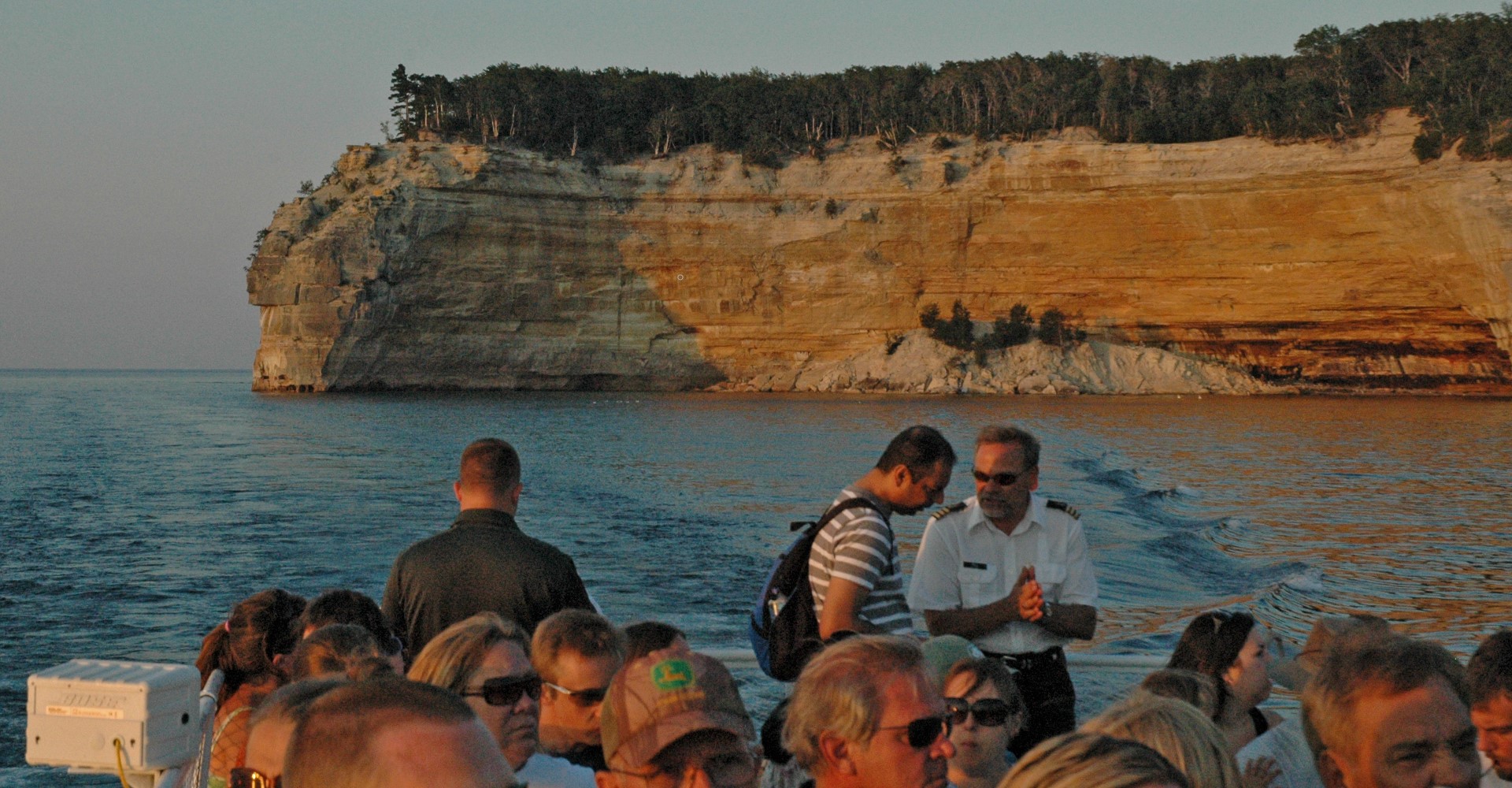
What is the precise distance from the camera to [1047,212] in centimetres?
6456

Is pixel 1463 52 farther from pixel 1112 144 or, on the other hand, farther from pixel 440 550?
Result: pixel 440 550

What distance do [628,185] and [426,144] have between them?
36.7ft

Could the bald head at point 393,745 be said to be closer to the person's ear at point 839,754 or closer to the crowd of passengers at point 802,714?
the crowd of passengers at point 802,714

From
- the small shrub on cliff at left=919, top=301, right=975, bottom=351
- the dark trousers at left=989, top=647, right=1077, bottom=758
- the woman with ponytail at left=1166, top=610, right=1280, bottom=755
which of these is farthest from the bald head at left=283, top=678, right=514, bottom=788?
the small shrub on cliff at left=919, top=301, right=975, bottom=351

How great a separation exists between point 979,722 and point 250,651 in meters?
2.53

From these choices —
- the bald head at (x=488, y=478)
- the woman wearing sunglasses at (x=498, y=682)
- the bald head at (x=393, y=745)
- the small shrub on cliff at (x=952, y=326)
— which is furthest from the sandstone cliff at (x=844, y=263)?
the bald head at (x=393, y=745)

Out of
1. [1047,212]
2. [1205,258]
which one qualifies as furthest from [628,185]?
[1205,258]

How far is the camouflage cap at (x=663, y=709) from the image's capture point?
112 inches

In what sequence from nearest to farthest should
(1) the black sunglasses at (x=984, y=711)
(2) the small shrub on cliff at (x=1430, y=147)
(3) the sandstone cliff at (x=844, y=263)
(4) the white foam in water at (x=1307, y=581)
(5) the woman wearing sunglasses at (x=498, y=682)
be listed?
(5) the woman wearing sunglasses at (x=498, y=682)
(1) the black sunglasses at (x=984, y=711)
(4) the white foam in water at (x=1307, y=581)
(2) the small shrub on cliff at (x=1430, y=147)
(3) the sandstone cliff at (x=844, y=263)

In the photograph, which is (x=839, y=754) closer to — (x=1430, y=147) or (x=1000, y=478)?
(x=1000, y=478)

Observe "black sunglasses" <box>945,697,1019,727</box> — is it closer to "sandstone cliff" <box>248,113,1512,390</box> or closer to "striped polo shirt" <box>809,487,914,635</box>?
"striped polo shirt" <box>809,487,914,635</box>

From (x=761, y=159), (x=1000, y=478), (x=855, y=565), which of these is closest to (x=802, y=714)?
(x=855, y=565)

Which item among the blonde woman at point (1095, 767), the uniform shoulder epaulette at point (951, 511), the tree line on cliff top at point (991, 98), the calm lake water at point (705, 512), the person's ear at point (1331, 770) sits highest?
the tree line on cliff top at point (991, 98)

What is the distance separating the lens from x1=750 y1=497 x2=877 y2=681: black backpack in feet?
15.3
